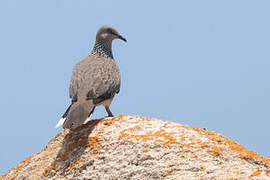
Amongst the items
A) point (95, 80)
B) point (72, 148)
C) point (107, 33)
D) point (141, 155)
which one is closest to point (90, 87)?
point (95, 80)

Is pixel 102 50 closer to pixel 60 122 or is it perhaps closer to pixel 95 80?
pixel 95 80

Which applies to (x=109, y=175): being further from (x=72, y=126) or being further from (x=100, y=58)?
(x=100, y=58)

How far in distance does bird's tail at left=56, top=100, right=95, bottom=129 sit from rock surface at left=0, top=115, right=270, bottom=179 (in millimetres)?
166

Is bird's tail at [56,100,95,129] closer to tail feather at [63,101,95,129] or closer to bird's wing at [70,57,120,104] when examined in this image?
tail feather at [63,101,95,129]

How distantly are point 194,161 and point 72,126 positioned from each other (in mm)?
2385

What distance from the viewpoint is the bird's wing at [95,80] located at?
26.0 ft

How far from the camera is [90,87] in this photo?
8.00m

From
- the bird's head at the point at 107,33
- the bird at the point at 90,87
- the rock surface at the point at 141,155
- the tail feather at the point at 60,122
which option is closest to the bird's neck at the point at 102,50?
the bird at the point at 90,87

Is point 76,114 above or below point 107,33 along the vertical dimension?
below

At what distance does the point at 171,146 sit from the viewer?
599 cm

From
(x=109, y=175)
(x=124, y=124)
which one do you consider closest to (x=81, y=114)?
(x=124, y=124)

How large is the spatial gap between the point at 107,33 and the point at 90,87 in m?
3.41

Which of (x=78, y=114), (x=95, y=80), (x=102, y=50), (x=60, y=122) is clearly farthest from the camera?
Result: (x=102, y=50)

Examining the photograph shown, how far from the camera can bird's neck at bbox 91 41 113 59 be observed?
10.6 m
